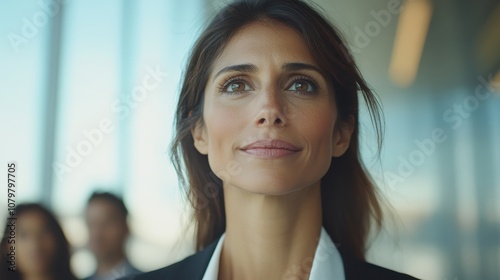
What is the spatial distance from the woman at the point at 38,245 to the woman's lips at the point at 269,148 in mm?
479

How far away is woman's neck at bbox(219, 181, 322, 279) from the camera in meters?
0.88

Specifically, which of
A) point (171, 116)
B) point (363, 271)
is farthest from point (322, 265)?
point (171, 116)

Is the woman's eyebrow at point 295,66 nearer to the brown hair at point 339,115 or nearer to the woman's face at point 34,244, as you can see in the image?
the brown hair at point 339,115

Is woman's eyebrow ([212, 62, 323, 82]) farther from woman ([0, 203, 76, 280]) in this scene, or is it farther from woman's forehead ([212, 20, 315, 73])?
woman ([0, 203, 76, 280])

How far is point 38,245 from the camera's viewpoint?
1045 millimetres

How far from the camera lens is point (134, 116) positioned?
1.11 metres

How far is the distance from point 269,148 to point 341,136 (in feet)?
0.57

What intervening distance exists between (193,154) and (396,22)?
0.58 meters

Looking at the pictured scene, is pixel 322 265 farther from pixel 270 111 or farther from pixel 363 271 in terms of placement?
pixel 270 111

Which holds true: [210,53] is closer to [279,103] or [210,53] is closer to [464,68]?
[279,103]

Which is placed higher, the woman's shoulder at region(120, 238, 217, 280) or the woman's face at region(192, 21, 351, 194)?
the woman's face at region(192, 21, 351, 194)

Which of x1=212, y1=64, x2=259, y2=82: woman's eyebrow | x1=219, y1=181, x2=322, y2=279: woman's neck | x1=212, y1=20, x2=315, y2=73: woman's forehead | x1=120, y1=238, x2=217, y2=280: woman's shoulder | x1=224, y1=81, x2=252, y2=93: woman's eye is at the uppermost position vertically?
x1=212, y1=20, x2=315, y2=73: woman's forehead

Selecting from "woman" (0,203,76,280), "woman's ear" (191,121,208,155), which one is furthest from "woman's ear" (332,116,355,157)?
"woman" (0,203,76,280)

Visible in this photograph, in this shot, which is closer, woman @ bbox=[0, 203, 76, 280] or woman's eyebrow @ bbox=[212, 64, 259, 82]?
woman's eyebrow @ bbox=[212, 64, 259, 82]
